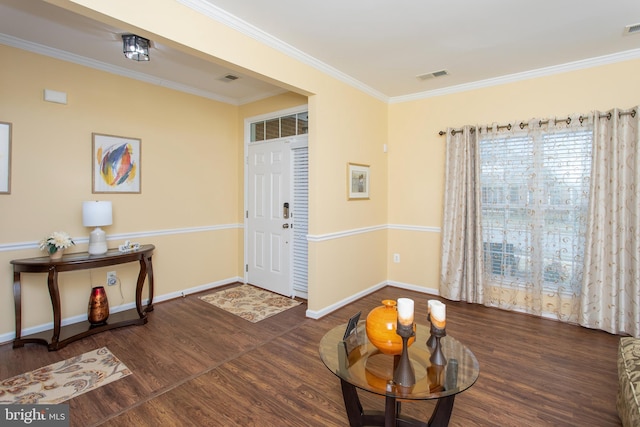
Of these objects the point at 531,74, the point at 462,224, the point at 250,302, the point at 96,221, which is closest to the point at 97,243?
the point at 96,221

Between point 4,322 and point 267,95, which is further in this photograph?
point 267,95

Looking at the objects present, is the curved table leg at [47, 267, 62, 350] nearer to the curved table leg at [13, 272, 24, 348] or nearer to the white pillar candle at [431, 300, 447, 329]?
the curved table leg at [13, 272, 24, 348]

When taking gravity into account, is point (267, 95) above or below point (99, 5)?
above

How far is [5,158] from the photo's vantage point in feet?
9.24

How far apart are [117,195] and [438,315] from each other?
3494mm

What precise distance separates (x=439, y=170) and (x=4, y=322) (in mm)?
4826

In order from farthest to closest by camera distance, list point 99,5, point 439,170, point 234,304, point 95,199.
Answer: point 439,170, point 234,304, point 95,199, point 99,5

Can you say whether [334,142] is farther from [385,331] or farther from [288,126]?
[385,331]

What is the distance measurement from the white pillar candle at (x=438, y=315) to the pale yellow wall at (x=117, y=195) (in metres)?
3.39

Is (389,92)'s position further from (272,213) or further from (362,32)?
(272,213)

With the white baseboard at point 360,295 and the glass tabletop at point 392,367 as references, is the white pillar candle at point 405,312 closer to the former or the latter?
the glass tabletop at point 392,367

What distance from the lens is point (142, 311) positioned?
133 inches

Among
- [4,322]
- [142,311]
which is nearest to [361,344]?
[142,311]

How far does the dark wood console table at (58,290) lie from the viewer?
271 centimetres
